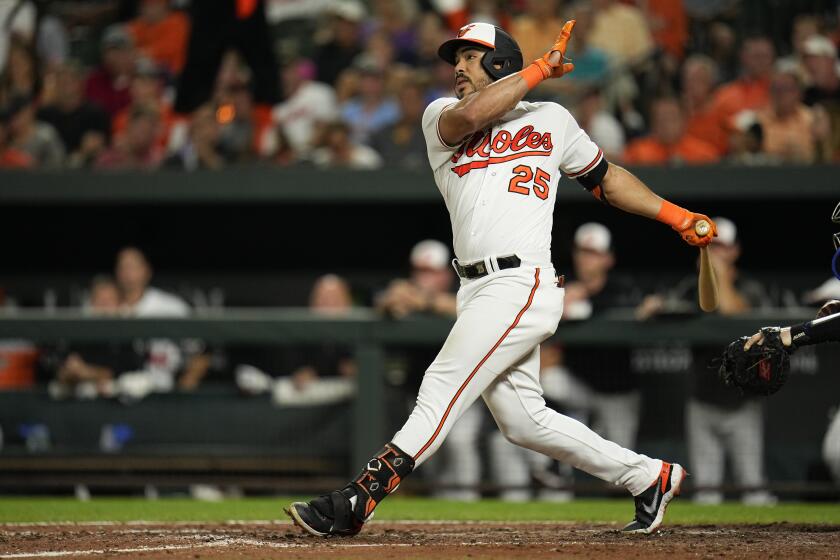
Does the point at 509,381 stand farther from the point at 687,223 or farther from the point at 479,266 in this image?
the point at 687,223

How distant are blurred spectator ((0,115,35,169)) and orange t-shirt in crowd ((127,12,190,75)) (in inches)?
56.5

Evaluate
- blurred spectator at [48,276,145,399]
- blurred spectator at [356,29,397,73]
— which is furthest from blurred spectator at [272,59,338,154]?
blurred spectator at [48,276,145,399]

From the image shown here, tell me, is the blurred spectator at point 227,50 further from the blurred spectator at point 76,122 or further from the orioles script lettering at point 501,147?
the orioles script lettering at point 501,147

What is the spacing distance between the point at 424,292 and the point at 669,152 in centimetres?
238

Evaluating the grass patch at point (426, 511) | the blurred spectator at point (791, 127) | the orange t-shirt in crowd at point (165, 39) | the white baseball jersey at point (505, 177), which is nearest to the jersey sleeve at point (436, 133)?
the white baseball jersey at point (505, 177)

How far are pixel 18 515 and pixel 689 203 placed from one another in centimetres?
550

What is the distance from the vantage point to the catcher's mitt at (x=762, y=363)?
421 centimetres

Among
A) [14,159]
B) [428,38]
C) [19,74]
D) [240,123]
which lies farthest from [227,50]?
[14,159]

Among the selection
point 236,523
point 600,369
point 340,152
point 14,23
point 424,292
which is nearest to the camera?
point 236,523

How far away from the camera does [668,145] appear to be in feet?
28.5

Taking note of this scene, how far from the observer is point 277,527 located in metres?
4.66

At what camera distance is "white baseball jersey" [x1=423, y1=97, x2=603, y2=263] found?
4102mm

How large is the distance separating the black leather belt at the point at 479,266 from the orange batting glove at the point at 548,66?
60cm

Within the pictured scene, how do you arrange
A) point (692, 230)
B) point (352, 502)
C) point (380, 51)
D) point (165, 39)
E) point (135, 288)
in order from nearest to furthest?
point (352, 502), point (692, 230), point (135, 288), point (380, 51), point (165, 39)
